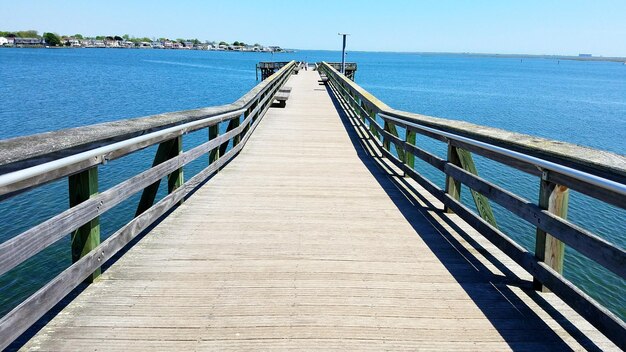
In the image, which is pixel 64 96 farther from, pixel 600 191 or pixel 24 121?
pixel 600 191

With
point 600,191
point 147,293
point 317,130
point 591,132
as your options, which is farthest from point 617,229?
point 591,132

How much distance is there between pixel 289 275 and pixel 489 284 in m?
1.43

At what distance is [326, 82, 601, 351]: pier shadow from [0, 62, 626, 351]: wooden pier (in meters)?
0.01

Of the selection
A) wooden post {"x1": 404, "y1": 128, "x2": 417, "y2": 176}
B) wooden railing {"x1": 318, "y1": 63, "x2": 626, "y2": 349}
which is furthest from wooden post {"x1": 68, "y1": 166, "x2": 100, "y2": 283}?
wooden post {"x1": 404, "y1": 128, "x2": 417, "y2": 176}

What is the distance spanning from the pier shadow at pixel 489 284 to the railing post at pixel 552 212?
272 mm

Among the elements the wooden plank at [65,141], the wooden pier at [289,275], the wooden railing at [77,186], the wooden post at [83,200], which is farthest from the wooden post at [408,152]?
the wooden post at [83,200]

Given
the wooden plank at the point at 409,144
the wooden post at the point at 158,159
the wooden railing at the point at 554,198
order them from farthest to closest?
the wooden plank at the point at 409,144, the wooden post at the point at 158,159, the wooden railing at the point at 554,198

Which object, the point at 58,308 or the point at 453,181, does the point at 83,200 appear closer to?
the point at 58,308

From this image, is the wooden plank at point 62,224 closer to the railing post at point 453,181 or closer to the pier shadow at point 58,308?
the pier shadow at point 58,308

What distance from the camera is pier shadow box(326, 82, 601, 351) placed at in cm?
288

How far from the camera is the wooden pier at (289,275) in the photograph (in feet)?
9.03

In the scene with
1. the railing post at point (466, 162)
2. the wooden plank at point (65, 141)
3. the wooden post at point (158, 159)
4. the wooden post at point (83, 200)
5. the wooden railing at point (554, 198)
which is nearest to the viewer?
the wooden plank at point (65, 141)

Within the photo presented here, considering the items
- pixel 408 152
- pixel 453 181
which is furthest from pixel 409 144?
pixel 453 181

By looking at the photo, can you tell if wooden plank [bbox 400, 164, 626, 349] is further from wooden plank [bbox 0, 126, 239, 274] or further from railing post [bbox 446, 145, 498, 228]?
wooden plank [bbox 0, 126, 239, 274]
